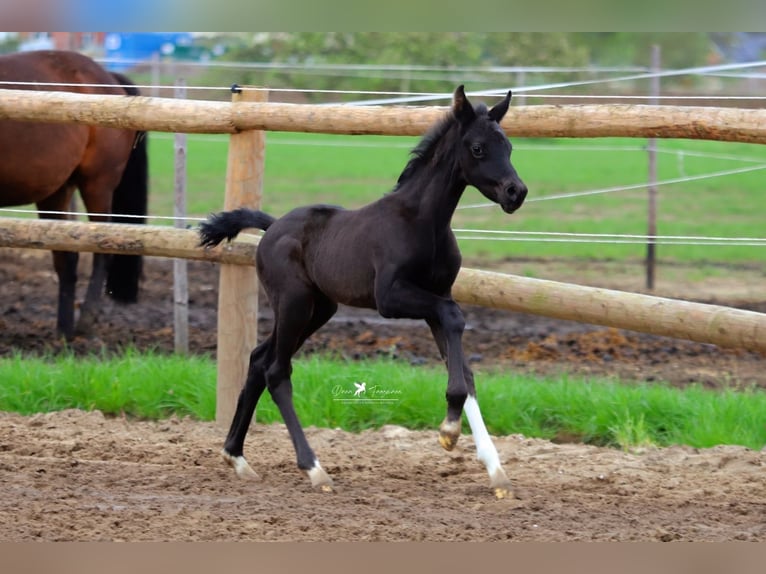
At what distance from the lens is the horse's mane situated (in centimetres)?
433

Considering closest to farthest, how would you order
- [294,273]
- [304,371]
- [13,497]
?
[13,497], [294,273], [304,371]

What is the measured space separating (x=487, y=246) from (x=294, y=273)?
25.7 feet

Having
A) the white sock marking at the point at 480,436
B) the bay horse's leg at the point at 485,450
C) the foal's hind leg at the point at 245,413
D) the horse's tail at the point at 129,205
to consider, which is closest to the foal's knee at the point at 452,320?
the bay horse's leg at the point at 485,450

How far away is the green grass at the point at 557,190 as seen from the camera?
12516 millimetres

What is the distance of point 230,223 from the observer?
16.0 ft

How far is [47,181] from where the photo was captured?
25.6ft

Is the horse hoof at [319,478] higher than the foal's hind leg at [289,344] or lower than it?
lower

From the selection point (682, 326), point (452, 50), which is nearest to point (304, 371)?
point (682, 326)

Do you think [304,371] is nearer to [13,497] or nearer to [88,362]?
[88,362]

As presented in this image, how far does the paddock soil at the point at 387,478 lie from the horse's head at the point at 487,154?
1247 mm

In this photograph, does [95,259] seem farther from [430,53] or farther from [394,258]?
[430,53]

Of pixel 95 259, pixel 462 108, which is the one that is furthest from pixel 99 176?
pixel 462 108

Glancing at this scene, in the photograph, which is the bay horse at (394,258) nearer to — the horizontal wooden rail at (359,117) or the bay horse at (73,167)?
the horizontal wooden rail at (359,117)

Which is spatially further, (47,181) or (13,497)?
(47,181)
